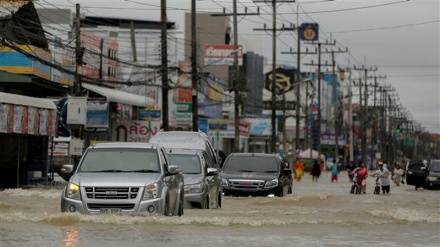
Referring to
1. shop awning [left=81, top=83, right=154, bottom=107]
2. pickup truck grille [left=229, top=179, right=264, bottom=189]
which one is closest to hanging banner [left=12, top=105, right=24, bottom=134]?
pickup truck grille [left=229, top=179, right=264, bottom=189]

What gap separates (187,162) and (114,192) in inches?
276

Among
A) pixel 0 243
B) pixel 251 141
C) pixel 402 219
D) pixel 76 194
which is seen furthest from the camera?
pixel 251 141

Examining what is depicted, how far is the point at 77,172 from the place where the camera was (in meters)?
18.1

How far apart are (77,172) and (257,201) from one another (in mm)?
12518

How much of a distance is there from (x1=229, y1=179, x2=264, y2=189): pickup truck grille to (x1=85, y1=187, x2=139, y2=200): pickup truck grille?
1502cm

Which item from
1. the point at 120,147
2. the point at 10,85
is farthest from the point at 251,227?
the point at 10,85

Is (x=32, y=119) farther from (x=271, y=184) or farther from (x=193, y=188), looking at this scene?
(x=193, y=188)

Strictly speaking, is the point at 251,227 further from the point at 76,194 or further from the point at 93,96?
the point at 93,96

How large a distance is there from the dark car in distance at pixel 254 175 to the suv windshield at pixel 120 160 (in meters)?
13.6

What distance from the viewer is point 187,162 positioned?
24031mm

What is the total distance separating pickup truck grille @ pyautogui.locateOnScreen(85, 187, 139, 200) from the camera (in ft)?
56.1

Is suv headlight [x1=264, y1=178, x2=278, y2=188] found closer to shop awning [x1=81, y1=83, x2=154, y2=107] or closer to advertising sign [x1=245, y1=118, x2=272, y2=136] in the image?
shop awning [x1=81, y1=83, x2=154, y2=107]

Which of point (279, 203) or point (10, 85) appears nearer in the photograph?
point (279, 203)

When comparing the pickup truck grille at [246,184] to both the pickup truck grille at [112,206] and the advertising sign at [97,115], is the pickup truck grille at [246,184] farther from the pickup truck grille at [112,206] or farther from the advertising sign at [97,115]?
the advertising sign at [97,115]
